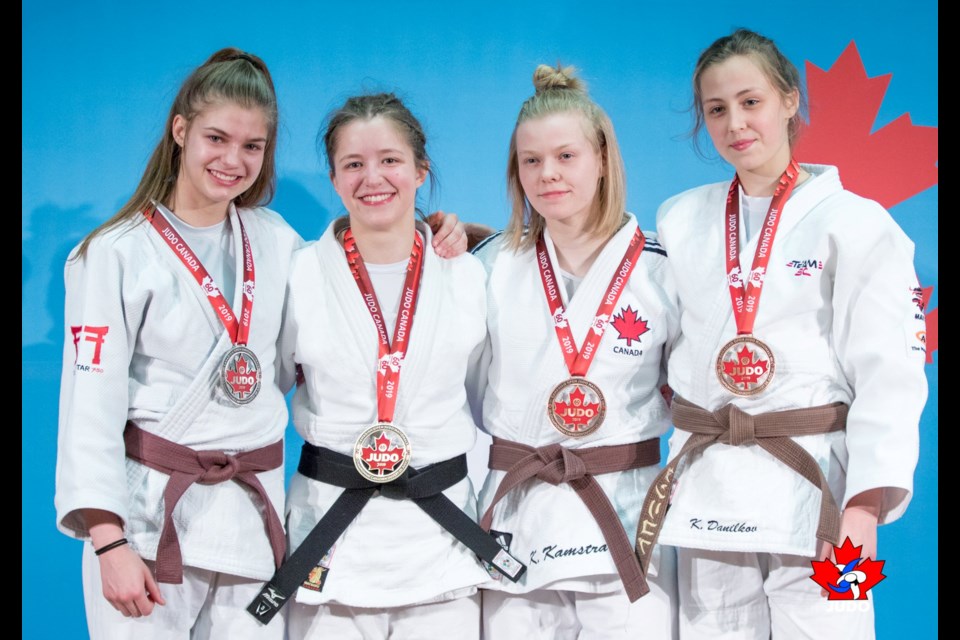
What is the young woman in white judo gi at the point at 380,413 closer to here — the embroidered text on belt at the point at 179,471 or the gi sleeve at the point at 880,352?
the embroidered text on belt at the point at 179,471

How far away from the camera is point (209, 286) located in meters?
2.49

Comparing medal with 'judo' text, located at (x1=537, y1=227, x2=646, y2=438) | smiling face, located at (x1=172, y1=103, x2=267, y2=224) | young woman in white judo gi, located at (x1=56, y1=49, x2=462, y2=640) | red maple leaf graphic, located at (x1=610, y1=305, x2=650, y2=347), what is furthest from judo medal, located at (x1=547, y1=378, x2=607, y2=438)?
smiling face, located at (x1=172, y1=103, x2=267, y2=224)

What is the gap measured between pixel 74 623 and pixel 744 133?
3.10 metres

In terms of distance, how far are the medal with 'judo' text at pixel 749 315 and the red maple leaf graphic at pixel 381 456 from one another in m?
0.92

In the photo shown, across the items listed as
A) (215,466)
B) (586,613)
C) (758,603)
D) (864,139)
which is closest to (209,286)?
(215,466)

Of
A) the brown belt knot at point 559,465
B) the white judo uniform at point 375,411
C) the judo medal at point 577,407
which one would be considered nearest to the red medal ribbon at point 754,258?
the judo medal at point 577,407

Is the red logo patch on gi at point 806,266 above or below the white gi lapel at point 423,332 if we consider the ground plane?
above

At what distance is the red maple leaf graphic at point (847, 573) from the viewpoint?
2.32 metres

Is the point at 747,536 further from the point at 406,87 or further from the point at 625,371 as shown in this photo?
the point at 406,87

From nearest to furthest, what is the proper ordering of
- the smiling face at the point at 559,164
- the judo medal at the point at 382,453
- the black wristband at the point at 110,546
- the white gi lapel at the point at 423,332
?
the black wristband at the point at 110,546
the judo medal at the point at 382,453
the white gi lapel at the point at 423,332
the smiling face at the point at 559,164

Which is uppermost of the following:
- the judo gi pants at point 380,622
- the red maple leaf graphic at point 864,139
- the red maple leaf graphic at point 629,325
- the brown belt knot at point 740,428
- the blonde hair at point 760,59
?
the red maple leaf graphic at point 864,139

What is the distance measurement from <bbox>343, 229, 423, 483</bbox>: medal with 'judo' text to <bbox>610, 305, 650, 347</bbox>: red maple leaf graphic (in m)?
0.61
